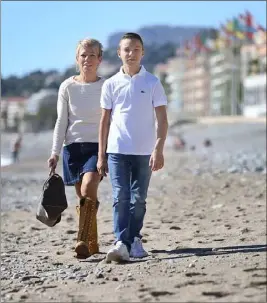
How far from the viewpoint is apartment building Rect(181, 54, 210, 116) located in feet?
462

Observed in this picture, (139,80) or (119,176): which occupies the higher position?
(139,80)

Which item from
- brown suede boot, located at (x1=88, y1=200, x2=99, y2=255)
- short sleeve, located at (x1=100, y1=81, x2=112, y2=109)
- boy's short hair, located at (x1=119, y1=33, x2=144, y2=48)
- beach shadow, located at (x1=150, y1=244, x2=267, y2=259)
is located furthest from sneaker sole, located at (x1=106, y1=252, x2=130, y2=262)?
boy's short hair, located at (x1=119, y1=33, x2=144, y2=48)

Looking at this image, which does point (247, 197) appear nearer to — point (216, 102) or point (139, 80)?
point (139, 80)

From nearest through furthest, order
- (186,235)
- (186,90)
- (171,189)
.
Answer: (186,235), (171,189), (186,90)

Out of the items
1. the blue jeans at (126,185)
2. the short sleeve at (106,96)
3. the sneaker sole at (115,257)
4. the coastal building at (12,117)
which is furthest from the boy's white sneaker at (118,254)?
the coastal building at (12,117)

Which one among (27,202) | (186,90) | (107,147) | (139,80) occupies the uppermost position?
(186,90)

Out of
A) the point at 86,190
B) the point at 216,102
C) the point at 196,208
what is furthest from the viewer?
the point at 216,102

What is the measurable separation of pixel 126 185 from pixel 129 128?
35 centimetres

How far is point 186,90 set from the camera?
6033 inches

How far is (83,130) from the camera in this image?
5.14m

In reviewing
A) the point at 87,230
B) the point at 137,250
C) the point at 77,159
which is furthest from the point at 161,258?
the point at 77,159

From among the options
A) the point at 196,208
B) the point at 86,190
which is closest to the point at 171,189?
the point at 196,208

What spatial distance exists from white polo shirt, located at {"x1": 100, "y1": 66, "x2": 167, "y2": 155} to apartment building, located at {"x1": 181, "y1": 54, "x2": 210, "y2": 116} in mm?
128351

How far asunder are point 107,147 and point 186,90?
149271 mm
